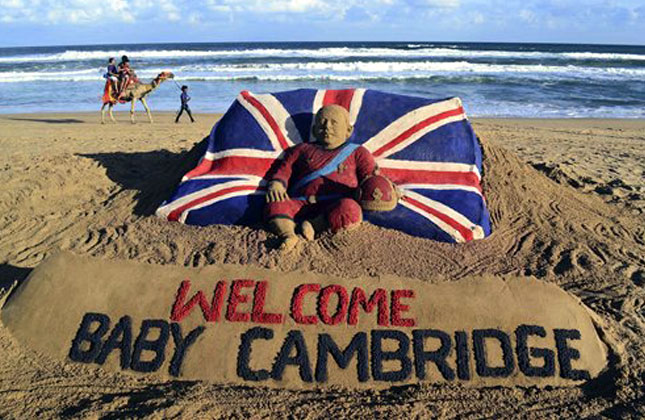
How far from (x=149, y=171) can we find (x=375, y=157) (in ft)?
10.4

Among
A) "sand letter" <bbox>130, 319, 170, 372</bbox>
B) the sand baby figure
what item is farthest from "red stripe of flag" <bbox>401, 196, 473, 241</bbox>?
"sand letter" <bbox>130, 319, 170, 372</bbox>

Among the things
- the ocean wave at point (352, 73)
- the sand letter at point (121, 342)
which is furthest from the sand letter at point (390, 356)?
A: the ocean wave at point (352, 73)

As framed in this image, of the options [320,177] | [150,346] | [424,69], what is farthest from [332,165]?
[424,69]

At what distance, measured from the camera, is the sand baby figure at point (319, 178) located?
156 inches

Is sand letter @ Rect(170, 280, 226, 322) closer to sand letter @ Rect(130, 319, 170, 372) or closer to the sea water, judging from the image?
sand letter @ Rect(130, 319, 170, 372)

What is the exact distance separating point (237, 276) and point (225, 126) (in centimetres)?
188

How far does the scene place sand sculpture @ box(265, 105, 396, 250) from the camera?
396 centimetres

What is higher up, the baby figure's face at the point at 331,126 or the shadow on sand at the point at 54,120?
the baby figure's face at the point at 331,126

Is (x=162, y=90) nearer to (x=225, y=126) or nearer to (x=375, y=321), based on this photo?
(x=225, y=126)

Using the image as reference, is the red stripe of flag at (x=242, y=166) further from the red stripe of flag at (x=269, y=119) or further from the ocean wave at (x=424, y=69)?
the ocean wave at (x=424, y=69)

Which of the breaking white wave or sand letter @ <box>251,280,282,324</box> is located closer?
sand letter @ <box>251,280,282,324</box>

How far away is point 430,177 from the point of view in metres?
4.37

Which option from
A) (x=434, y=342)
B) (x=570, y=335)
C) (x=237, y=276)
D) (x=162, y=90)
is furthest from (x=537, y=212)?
(x=162, y=90)

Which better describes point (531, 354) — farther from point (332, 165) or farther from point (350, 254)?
point (332, 165)
